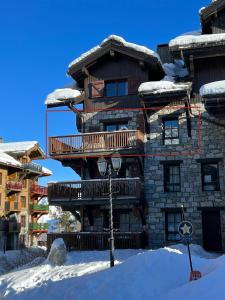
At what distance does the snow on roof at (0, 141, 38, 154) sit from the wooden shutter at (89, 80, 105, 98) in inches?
940

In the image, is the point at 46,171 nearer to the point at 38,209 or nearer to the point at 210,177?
the point at 38,209

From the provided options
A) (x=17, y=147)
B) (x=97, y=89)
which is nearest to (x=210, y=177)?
(x=97, y=89)

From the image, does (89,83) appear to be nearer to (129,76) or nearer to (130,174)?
(129,76)

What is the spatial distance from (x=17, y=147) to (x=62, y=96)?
2546cm

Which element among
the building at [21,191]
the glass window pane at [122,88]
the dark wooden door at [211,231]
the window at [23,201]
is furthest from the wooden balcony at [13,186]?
the dark wooden door at [211,231]

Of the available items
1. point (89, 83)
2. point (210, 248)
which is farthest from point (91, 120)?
point (210, 248)

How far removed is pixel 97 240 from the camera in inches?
806

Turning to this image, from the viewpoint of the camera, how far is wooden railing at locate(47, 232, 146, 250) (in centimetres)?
2002

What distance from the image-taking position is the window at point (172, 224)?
21263 mm

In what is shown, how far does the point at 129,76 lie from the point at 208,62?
175 inches

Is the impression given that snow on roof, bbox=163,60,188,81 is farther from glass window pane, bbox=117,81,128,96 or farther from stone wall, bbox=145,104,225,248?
glass window pane, bbox=117,81,128,96

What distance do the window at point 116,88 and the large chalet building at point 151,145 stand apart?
6 centimetres

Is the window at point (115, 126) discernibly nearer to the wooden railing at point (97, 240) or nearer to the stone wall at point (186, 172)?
the stone wall at point (186, 172)

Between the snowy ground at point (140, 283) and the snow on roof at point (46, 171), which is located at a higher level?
the snow on roof at point (46, 171)
